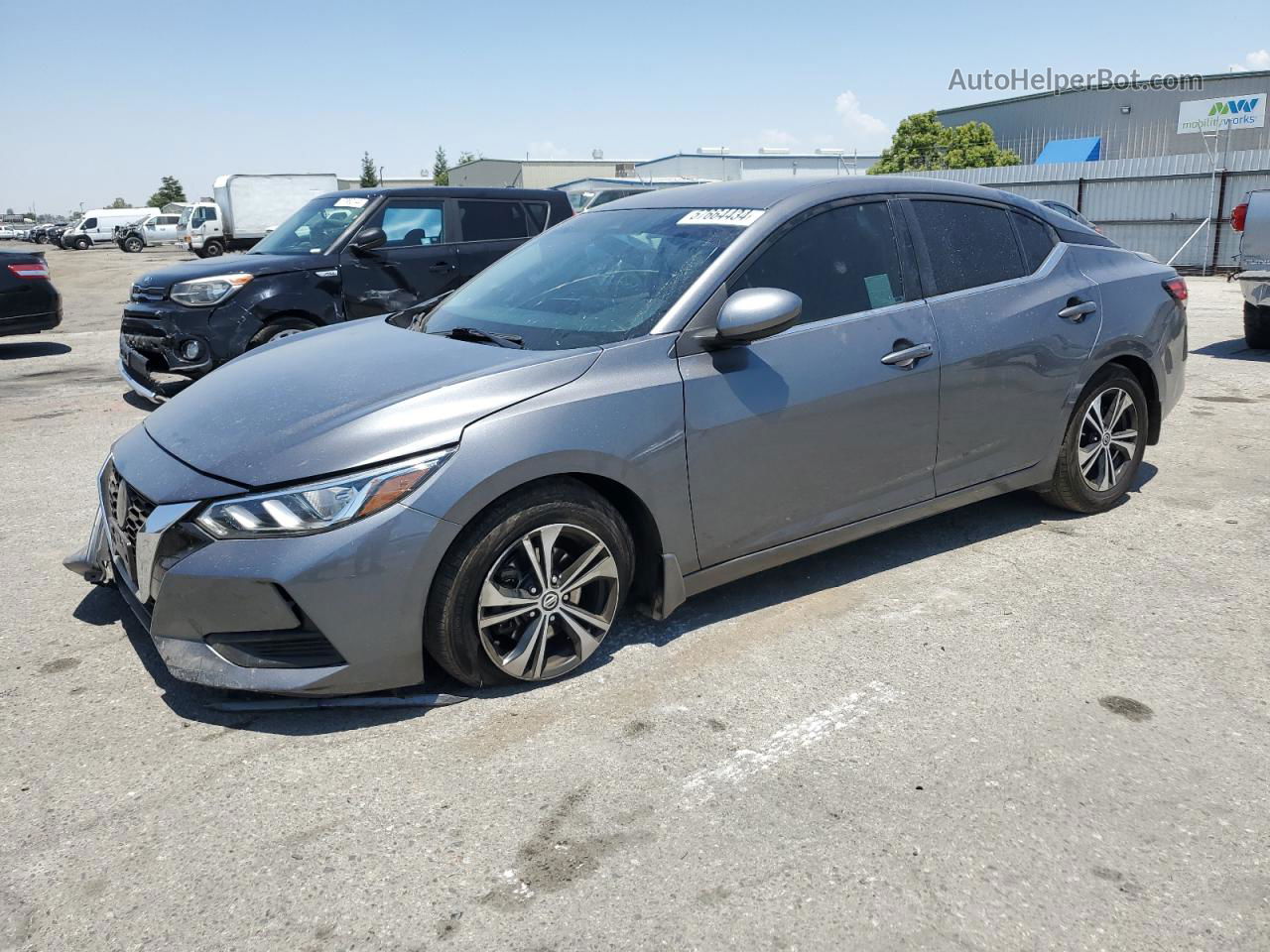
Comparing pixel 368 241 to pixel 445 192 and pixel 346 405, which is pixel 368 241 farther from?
pixel 346 405

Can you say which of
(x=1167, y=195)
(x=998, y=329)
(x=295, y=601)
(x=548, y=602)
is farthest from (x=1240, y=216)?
(x=1167, y=195)

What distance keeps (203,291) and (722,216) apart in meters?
5.45

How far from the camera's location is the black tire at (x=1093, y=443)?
485cm

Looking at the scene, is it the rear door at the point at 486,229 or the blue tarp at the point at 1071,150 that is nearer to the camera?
the rear door at the point at 486,229

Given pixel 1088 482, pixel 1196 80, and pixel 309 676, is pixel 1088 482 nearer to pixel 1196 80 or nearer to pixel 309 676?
pixel 309 676

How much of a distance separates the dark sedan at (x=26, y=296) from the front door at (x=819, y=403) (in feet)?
36.0

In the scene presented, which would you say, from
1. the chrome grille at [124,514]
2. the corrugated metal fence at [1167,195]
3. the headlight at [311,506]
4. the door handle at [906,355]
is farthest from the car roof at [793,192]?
the corrugated metal fence at [1167,195]

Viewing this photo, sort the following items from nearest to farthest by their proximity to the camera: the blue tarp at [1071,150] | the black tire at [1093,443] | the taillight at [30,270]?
Result: 1. the black tire at [1093,443]
2. the taillight at [30,270]
3. the blue tarp at [1071,150]

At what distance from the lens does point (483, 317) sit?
4.10 m

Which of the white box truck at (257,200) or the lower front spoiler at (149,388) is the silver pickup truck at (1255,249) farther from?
the white box truck at (257,200)

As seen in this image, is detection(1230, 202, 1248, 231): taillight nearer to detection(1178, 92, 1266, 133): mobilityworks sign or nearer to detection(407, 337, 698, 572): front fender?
detection(407, 337, 698, 572): front fender

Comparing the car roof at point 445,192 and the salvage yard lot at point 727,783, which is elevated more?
the car roof at point 445,192

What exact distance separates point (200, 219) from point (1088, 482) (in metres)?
44.0

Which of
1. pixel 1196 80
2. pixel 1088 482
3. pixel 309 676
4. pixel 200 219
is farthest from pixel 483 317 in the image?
pixel 1196 80
